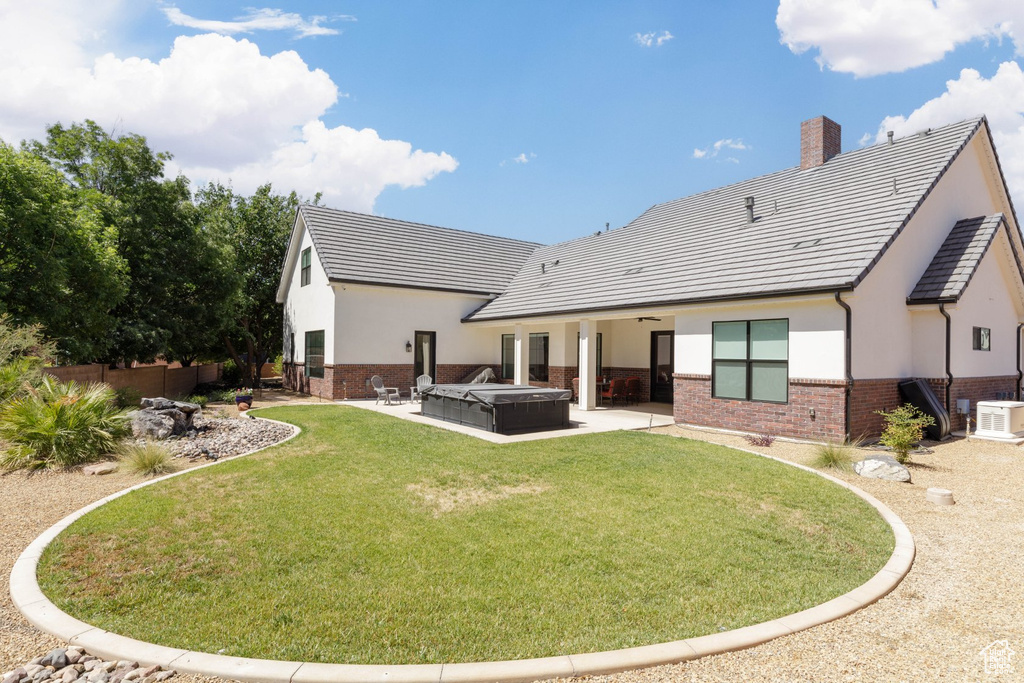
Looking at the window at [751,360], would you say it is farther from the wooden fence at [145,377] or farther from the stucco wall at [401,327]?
the wooden fence at [145,377]

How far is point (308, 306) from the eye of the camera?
70.2ft

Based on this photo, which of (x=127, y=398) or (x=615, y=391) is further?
(x=615, y=391)

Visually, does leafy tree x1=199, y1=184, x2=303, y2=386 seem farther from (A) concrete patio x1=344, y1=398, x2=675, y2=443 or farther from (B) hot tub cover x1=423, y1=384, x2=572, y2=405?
(B) hot tub cover x1=423, y1=384, x2=572, y2=405

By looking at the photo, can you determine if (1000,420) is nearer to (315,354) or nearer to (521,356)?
(521,356)

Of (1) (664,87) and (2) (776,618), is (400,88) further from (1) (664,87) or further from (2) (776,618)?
(2) (776,618)

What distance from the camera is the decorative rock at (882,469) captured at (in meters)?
8.04

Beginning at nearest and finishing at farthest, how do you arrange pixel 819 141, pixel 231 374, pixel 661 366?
pixel 819 141 < pixel 661 366 < pixel 231 374

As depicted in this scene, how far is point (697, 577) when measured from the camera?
4.54 m

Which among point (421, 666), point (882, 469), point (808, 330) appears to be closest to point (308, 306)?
point (808, 330)

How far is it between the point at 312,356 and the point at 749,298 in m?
16.5

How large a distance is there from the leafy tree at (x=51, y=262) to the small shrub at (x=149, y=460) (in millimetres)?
7573

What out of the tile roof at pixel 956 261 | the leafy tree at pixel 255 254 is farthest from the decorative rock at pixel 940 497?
the leafy tree at pixel 255 254

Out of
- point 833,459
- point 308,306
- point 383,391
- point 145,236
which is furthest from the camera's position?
point 308,306

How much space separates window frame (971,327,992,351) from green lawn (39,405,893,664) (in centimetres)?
904
